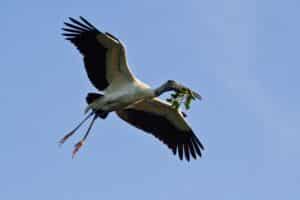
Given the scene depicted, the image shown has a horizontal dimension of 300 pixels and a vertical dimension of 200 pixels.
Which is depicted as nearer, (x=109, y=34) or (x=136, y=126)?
(x=109, y=34)

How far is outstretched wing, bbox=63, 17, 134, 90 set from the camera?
20.3m

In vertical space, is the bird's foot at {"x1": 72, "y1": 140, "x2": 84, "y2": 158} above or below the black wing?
below

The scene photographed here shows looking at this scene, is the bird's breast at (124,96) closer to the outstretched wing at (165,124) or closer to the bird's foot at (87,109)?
the bird's foot at (87,109)

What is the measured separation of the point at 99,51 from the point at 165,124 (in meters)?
2.59

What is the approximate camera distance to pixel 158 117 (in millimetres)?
21812

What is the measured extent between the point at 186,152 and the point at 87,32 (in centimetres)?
379

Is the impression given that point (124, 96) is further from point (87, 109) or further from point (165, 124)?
point (165, 124)

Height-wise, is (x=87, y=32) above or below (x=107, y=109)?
above

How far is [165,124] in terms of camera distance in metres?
22.0

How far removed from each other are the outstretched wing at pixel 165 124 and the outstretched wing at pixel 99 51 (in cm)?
111

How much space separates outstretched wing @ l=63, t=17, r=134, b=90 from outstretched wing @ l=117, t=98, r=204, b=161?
111cm

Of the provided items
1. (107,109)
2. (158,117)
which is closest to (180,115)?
(158,117)

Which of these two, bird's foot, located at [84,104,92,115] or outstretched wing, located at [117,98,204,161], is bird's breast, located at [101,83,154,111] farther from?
outstretched wing, located at [117,98,204,161]

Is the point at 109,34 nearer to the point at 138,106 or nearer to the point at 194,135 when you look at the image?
the point at 138,106
